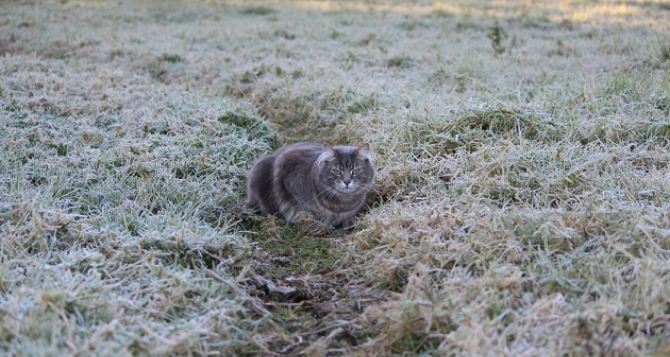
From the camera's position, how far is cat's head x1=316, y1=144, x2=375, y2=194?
16.8 ft

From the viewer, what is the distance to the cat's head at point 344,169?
5.11 m

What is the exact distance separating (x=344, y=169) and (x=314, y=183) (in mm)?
339

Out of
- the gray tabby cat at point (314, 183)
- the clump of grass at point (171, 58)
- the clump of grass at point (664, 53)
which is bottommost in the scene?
the gray tabby cat at point (314, 183)

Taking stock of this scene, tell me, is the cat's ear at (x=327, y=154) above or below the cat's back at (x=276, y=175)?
above

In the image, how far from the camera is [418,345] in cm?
340

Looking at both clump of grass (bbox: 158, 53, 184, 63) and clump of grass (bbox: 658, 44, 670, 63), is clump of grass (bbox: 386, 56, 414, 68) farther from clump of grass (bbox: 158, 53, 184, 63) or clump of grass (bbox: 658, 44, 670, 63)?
clump of grass (bbox: 658, 44, 670, 63)

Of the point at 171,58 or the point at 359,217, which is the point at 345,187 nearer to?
the point at 359,217

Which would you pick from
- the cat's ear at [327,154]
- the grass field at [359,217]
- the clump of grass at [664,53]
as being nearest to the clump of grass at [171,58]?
the grass field at [359,217]

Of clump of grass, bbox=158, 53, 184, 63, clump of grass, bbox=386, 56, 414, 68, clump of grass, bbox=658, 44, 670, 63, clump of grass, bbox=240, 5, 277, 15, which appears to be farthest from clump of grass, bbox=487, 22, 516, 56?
clump of grass, bbox=240, 5, 277, 15

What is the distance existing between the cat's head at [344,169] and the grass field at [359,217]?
26 centimetres

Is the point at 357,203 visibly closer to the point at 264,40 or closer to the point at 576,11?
the point at 264,40

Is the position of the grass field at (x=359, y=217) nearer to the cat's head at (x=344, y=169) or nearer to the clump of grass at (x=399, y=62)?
the clump of grass at (x=399, y=62)

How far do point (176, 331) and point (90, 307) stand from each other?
0.45m

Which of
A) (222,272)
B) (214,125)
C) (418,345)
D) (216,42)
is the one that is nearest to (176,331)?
(222,272)
